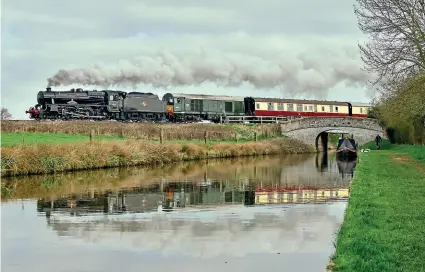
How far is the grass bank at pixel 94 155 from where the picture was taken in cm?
2695

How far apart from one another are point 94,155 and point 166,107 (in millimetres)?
28478

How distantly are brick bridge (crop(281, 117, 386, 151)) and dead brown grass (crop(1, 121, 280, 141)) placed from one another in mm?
4445

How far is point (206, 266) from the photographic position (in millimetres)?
10062

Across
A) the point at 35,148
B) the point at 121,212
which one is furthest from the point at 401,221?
the point at 35,148

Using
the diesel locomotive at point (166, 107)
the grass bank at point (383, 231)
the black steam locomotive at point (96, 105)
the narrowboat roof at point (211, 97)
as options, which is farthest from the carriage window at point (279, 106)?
the grass bank at point (383, 231)

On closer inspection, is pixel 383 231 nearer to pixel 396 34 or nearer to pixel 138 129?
pixel 396 34

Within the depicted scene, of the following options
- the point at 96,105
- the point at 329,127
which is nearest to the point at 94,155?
the point at 96,105

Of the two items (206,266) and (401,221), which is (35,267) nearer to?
(206,266)

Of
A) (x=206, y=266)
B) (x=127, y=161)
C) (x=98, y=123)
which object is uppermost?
(x=98, y=123)

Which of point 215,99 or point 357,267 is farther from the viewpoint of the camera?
point 215,99

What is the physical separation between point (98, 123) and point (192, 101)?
51.9ft

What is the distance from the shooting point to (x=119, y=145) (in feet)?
115

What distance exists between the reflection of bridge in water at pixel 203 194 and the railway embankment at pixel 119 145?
612 cm

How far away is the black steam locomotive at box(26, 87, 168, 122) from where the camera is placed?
50.1 meters
